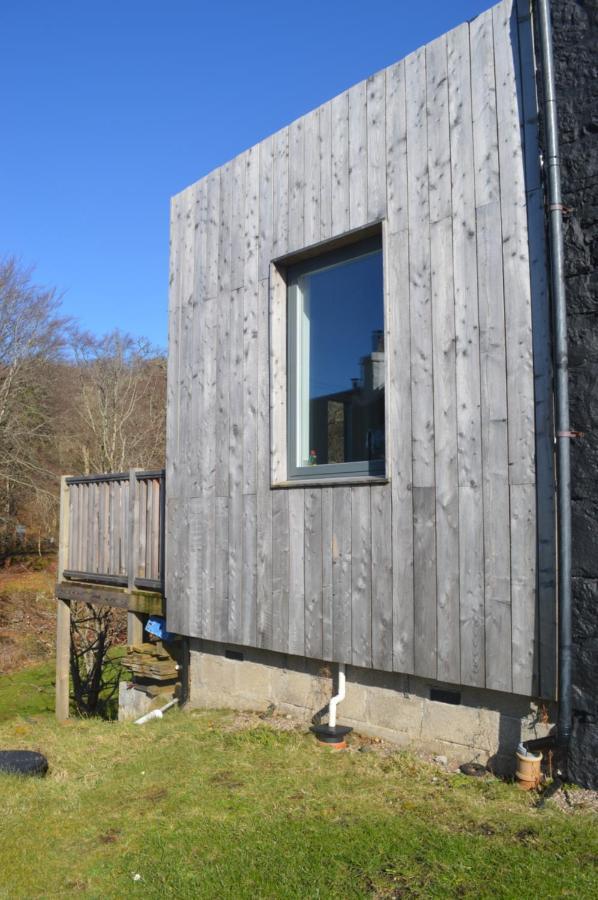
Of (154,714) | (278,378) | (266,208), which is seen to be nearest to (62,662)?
(154,714)

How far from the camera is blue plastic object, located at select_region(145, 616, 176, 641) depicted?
658cm

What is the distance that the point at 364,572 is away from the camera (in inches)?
189

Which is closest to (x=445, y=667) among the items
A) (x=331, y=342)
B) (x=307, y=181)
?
(x=331, y=342)

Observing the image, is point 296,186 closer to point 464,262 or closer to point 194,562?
point 464,262

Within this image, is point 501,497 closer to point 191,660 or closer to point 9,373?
point 191,660

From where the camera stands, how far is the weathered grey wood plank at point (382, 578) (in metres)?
4.62

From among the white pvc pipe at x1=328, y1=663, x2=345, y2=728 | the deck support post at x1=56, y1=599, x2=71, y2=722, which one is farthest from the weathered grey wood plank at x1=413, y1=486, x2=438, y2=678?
the deck support post at x1=56, y1=599, x2=71, y2=722

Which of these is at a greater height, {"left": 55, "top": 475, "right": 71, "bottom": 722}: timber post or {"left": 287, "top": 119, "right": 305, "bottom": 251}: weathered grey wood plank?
{"left": 287, "top": 119, "right": 305, "bottom": 251}: weathered grey wood plank

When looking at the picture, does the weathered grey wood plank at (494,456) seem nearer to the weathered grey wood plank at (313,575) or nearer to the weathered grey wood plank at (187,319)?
the weathered grey wood plank at (313,575)

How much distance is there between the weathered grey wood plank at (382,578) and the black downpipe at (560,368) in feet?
3.86

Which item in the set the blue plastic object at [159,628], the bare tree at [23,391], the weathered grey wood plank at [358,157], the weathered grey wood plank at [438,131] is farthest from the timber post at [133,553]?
the bare tree at [23,391]

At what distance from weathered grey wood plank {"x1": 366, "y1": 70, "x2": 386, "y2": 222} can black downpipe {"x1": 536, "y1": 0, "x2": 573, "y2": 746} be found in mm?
1188

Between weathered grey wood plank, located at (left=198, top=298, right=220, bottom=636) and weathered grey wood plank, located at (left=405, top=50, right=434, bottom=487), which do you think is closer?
weathered grey wood plank, located at (left=405, top=50, right=434, bottom=487)

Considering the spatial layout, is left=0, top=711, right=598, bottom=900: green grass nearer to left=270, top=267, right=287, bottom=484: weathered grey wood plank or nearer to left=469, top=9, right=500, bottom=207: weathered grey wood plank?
left=270, top=267, right=287, bottom=484: weathered grey wood plank
